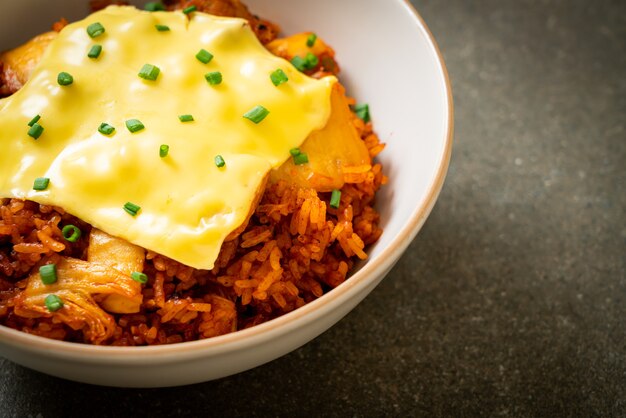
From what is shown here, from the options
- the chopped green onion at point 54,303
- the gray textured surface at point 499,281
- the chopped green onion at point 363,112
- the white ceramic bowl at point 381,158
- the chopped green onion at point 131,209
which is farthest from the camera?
the chopped green onion at point 363,112

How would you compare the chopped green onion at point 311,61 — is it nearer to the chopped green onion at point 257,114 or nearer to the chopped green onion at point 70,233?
the chopped green onion at point 257,114

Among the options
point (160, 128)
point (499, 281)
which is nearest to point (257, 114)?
point (160, 128)

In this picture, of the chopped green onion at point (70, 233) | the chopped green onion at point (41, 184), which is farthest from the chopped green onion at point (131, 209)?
the chopped green onion at point (41, 184)

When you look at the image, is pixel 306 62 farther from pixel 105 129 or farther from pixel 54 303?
pixel 54 303

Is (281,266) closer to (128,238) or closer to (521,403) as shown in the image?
(128,238)

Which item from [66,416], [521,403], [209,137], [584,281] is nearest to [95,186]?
[209,137]

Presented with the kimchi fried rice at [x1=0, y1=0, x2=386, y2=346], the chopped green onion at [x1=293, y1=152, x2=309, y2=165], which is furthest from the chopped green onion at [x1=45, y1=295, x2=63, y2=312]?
the chopped green onion at [x1=293, y1=152, x2=309, y2=165]
